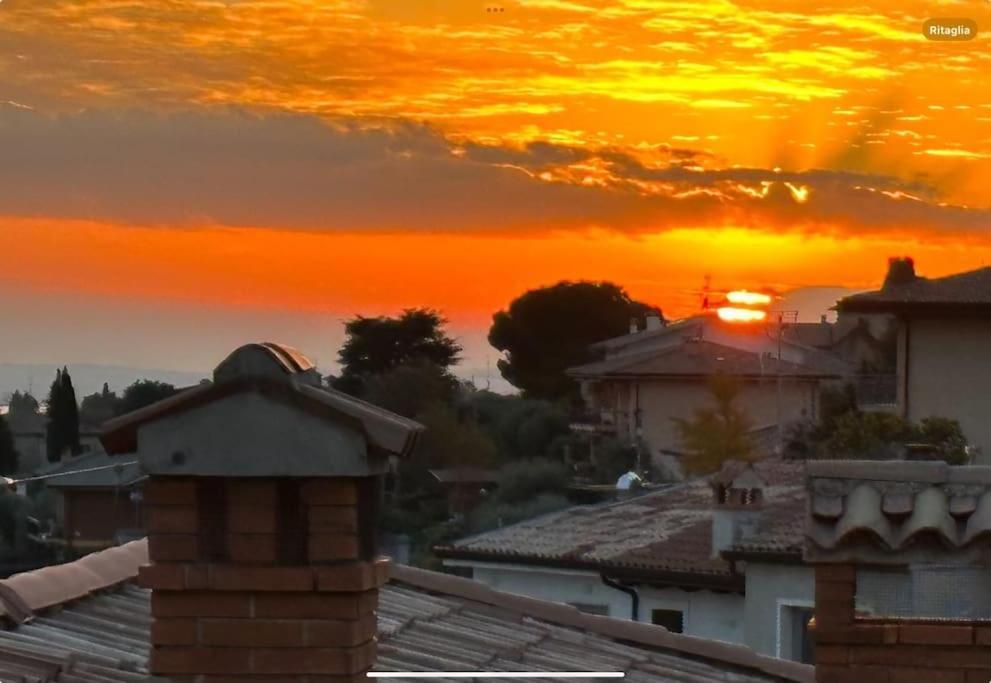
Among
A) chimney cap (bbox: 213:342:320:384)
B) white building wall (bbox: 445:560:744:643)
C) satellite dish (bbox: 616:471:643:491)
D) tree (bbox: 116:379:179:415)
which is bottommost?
white building wall (bbox: 445:560:744:643)

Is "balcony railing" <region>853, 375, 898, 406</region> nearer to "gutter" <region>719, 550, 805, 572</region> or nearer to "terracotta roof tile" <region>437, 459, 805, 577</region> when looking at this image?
"terracotta roof tile" <region>437, 459, 805, 577</region>

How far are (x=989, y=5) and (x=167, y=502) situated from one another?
11.6 ft

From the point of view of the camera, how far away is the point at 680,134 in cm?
648

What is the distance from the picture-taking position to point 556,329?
11578mm

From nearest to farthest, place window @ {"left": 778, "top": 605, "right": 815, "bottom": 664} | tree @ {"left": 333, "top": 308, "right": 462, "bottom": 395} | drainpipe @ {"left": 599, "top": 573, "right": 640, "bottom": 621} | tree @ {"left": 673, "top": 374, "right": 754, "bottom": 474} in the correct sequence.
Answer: tree @ {"left": 333, "top": 308, "right": 462, "bottom": 395}, window @ {"left": 778, "top": 605, "right": 815, "bottom": 664}, drainpipe @ {"left": 599, "top": 573, "right": 640, "bottom": 621}, tree @ {"left": 673, "top": 374, "right": 754, "bottom": 474}

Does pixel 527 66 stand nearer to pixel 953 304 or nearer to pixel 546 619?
pixel 546 619

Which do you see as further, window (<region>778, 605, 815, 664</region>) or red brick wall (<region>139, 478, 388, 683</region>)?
window (<region>778, 605, 815, 664</region>)

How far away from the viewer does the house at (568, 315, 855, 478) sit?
455 inches

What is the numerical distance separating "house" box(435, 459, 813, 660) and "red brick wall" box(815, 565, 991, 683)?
22.8 feet

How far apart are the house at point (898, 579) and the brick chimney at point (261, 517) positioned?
1051mm

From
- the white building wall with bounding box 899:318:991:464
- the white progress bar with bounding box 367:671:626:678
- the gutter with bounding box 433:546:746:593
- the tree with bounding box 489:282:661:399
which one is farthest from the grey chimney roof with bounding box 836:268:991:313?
the white progress bar with bounding box 367:671:626:678

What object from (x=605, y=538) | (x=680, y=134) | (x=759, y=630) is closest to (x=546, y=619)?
(x=680, y=134)

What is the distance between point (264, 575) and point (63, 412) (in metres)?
3.41

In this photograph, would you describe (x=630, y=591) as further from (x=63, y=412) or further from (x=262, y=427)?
(x=262, y=427)
